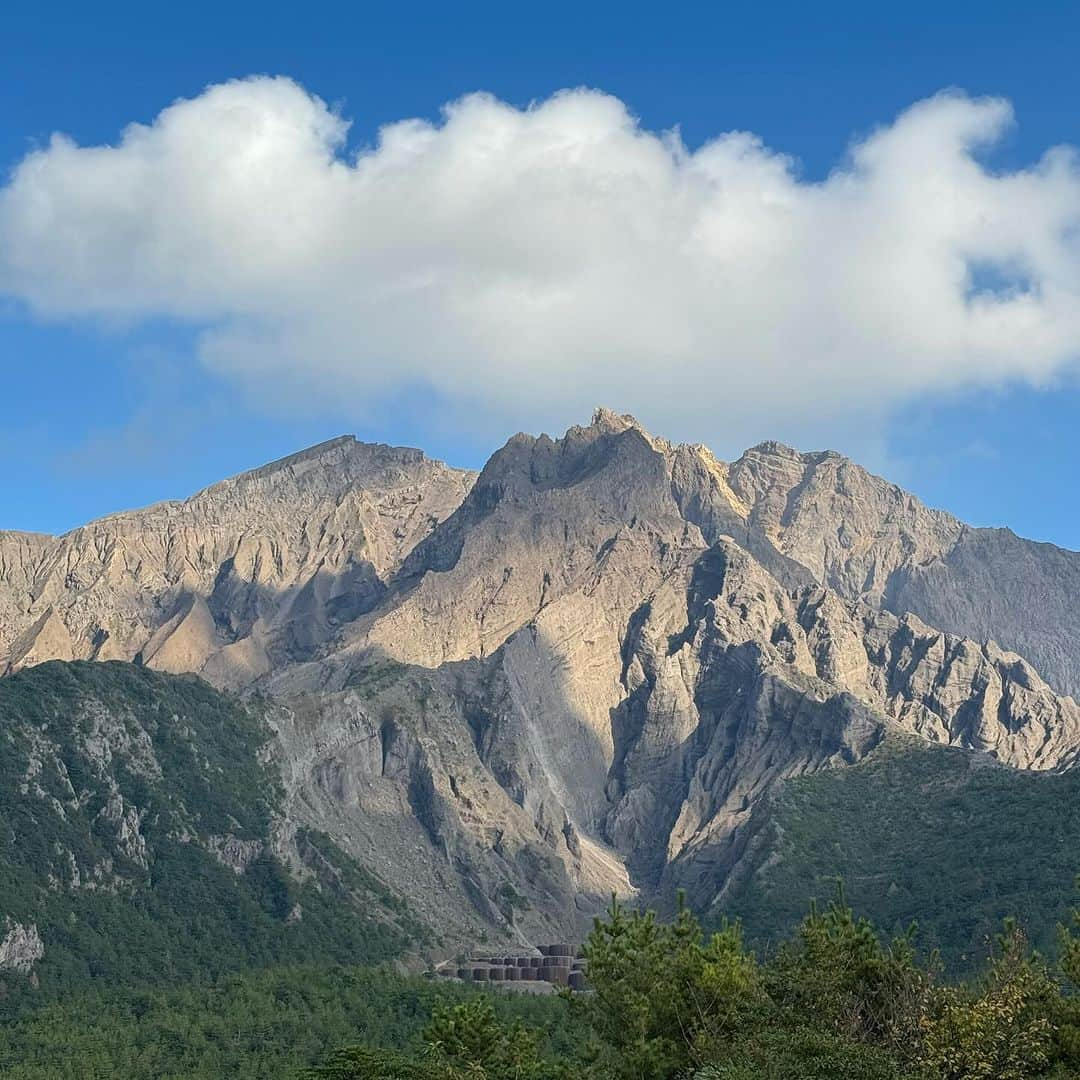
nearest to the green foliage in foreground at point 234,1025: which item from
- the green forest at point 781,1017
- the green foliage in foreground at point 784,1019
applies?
the green forest at point 781,1017

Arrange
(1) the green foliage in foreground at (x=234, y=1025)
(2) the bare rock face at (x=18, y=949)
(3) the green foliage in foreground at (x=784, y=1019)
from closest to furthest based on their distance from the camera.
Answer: (3) the green foliage in foreground at (x=784, y=1019), (1) the green foliage in foreground at (x=234, y=1025), (2) the bare rock face at (x=18, y=949)

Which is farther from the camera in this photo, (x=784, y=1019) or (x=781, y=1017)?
(x=781, y=1017)

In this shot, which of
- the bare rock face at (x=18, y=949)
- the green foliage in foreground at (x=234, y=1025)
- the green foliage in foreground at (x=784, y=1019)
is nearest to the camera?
the green foliage in foreground at (x=784, y=1019)

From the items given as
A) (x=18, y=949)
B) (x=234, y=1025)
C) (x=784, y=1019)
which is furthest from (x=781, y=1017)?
(x=18, y=949)

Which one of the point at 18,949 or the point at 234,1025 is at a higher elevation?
the point at 18,949

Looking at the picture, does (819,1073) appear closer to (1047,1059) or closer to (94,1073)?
(1047,1059)

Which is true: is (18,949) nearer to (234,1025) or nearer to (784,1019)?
(234,1025)

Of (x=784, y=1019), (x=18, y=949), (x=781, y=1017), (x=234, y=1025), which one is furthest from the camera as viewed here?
(x=18, y=949)

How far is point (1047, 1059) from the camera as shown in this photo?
73188 mm

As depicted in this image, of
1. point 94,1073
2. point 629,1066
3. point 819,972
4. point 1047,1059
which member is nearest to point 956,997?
point 1047,1059

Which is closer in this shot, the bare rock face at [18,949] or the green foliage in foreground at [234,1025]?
the green foliage in foreground at [234,1025]

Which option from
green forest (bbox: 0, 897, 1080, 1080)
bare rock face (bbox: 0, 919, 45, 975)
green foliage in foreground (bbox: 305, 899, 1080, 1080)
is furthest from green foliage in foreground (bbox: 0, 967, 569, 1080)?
green foliage in foreground (bbox: 305, 899, 1080, 1080)

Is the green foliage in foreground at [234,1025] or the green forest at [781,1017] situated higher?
the green forest at [781,1017]

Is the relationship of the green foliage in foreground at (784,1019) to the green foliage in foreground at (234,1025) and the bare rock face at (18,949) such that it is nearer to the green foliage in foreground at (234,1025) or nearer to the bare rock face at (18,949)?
the green foliage in foreground at (234,1025)
